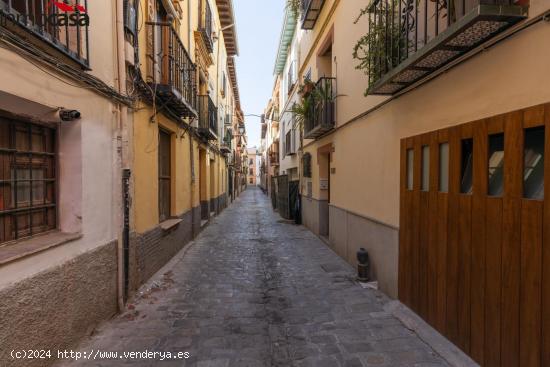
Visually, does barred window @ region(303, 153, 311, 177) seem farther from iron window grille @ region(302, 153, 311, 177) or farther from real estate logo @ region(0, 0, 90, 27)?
real estate logo @ region(0, 0, 90, 27)

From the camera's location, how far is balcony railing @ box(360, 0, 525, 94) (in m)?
2.50

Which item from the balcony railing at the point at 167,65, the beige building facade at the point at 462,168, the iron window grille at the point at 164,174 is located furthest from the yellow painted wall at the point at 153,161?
the beige building facade at the point at 462,168

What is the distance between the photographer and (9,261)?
249cm

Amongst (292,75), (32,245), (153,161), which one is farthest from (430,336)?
(292,75)

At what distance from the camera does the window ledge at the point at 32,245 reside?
2.56 meters

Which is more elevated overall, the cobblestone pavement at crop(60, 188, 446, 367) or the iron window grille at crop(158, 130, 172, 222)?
the iron window grille at crop(158, 130, 172, 222)

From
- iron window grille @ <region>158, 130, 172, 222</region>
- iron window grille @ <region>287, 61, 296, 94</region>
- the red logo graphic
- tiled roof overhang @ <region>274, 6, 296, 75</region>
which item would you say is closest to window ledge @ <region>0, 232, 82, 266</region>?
the red logo graphic

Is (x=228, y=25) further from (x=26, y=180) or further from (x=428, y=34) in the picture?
(x=26, y=180)

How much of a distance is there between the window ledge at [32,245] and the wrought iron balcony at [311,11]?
27.7 ft

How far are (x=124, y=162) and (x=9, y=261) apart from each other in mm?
2222

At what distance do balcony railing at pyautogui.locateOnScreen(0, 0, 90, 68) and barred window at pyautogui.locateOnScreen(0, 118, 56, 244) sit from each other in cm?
75

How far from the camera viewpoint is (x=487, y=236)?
9.10ft

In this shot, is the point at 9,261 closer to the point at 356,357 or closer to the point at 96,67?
the point at 96,67

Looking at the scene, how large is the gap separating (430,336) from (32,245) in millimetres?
3969
